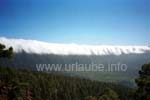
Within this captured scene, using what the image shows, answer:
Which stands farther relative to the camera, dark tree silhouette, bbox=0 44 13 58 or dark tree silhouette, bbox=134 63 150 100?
dark tree silhouette, bbox=0 44 13 58

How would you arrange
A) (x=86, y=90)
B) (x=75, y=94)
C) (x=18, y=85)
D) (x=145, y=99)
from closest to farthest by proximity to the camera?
(x=145, y=99), (x=18, y=85), (x=75, y=94), (x=86, y=90)

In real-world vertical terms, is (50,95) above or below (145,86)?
below

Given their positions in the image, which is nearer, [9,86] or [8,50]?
[8,50]

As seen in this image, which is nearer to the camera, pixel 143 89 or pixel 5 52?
pixel 143 89

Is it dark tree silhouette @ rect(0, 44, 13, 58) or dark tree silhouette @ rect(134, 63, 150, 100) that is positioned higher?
dark tree silhouette @ rect(0, 44, 13, 58)

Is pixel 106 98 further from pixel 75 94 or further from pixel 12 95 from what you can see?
pixel 75 94

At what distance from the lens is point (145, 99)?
24031 mm

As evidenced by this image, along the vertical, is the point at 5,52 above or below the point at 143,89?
above

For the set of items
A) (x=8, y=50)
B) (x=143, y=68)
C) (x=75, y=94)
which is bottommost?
(x=75, y=94)

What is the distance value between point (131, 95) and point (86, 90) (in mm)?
174851

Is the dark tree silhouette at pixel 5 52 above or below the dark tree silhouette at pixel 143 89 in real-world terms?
above

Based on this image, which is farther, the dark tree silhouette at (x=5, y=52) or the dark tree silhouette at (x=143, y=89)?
the dark tree silhouette at (x=5, y=52)

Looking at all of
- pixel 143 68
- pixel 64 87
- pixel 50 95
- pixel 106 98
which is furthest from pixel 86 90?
pixel 143 68

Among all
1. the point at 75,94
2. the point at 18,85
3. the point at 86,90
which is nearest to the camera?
the point at 18,85
